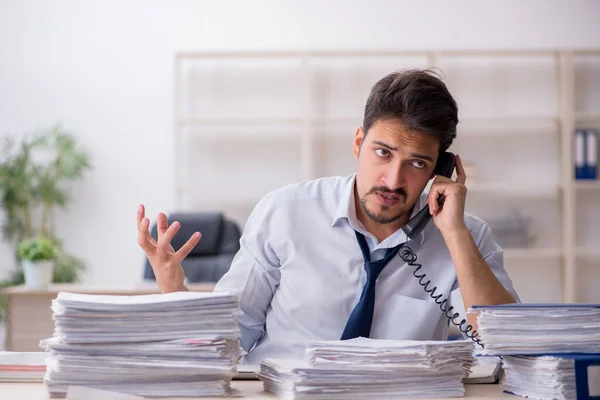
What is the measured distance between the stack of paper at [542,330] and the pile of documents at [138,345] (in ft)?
1.38

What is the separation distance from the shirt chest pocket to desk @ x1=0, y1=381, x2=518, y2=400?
423 millimetres

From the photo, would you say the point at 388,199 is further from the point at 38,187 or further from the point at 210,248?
the point at 38,187

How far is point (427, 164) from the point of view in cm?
171

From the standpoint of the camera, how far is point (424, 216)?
1.79 m

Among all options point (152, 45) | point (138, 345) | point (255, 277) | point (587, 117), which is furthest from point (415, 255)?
point (152, 45)

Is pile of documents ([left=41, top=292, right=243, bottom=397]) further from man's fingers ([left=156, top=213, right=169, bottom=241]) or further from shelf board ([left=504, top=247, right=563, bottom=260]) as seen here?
shelf board ([left=504, top=247, right=563, bottom=260])

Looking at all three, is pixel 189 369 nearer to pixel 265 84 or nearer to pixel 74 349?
pixel 74 349

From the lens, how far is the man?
1.70 metres

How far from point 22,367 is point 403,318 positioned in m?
0.82

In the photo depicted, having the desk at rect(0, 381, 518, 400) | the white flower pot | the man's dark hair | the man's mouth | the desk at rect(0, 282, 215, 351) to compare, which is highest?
the man's dark hair

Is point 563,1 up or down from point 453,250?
up

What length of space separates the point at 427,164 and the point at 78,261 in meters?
3.62

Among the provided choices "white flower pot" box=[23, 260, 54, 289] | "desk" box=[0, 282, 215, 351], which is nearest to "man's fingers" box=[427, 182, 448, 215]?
"desk" box=[0, 282, 215, 351]

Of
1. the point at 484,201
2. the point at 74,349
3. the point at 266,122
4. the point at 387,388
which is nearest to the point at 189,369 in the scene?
the point at 74,349
